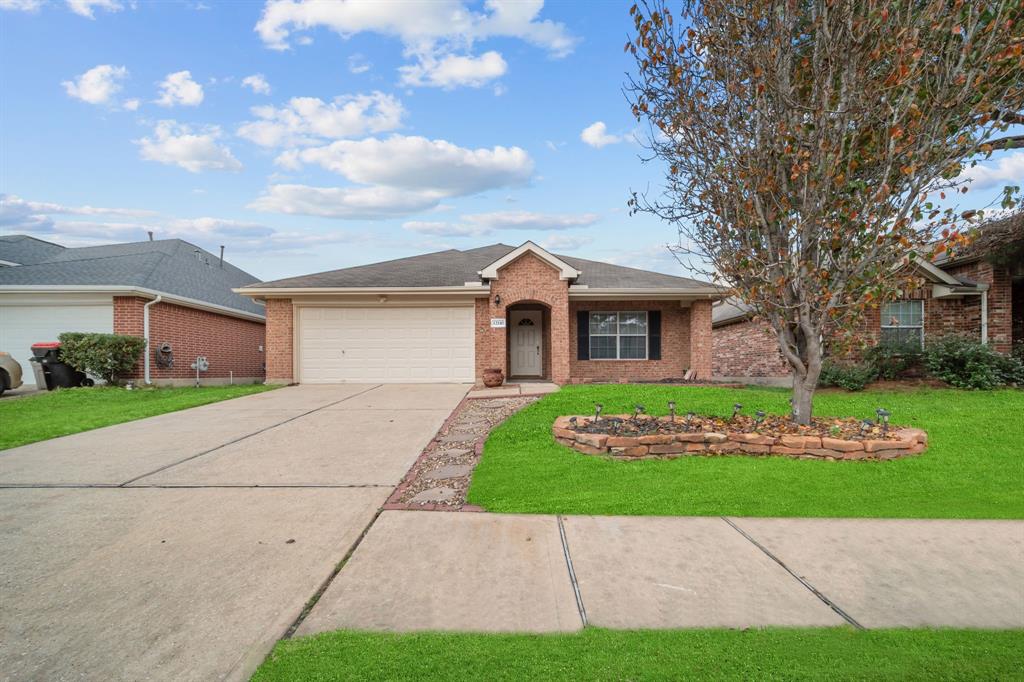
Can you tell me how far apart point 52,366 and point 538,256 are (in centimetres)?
1283

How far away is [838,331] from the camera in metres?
6.74

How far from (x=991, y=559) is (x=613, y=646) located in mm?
2985

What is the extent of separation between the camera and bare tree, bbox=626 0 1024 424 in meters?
5.39

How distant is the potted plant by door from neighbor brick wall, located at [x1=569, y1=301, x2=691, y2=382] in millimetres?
2959

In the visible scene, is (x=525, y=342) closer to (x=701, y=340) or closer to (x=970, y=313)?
(x=701, y=340)

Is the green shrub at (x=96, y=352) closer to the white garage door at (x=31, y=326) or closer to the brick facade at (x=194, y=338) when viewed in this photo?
the brick facade at (x=194, y=338)

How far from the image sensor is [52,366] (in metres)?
12.7

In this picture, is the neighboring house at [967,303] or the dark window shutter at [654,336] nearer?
the neighboring house at [967,303]

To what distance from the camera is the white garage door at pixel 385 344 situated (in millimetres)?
14352

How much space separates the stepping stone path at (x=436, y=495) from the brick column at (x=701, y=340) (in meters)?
11.7

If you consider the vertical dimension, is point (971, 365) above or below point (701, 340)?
below

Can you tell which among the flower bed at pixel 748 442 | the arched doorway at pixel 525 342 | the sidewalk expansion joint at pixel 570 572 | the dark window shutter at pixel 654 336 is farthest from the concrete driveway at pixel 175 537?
the dark window shutter at pixel 654 336

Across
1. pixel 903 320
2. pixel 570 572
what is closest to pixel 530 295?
pixel 903 320

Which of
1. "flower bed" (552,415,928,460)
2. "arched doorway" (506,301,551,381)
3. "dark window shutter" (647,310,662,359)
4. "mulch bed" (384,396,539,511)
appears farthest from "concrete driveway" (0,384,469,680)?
"dark window shutter" (647,310,662,359)
